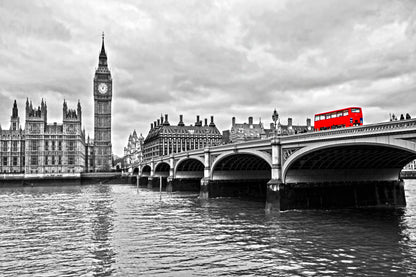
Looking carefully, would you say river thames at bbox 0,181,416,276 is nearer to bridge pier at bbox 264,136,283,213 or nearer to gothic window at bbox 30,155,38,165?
bridge pier at bbox 264,136,283,213

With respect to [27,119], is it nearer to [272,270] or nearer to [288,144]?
[288,144]

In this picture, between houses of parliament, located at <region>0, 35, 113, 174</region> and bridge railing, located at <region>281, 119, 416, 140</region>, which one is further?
houses of parliament, located at <region>0, 35, 113, 174</region>

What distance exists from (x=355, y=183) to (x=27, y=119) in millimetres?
103039

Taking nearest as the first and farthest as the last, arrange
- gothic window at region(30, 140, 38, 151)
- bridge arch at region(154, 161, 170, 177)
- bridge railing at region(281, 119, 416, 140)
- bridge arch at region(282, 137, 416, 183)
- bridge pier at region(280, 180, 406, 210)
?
bridge railing at region(281, 119, 416, 140)
bridge arch at region(282, 137, 416, 183)
bridge pier at region(280, 180, 406, 210)
bridge arch at region(154, 161, 170, 177)
gothic window at region(30, 140, 38, 151)

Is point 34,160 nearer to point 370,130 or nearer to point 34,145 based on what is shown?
point 34,145

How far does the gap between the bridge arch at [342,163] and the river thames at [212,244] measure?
337cm

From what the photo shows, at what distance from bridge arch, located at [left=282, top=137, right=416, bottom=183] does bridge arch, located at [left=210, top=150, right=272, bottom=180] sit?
12093 millimetres

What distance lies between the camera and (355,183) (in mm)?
33906

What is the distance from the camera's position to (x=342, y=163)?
33.3 meters

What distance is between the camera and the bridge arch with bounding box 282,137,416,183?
94.3 ft

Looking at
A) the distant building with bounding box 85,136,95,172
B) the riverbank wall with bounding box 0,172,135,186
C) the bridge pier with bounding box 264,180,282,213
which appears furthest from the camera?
the distant building with bounding box 85,136,95,172

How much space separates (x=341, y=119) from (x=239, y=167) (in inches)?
861

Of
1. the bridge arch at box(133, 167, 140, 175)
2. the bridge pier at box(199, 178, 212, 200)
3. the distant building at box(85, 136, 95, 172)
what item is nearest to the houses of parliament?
the bridge arch at box(133, 167, 140, 175)

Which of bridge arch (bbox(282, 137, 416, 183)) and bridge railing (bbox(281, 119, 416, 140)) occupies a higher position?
bridge railing (bbox(281, 119, 416, 140))
